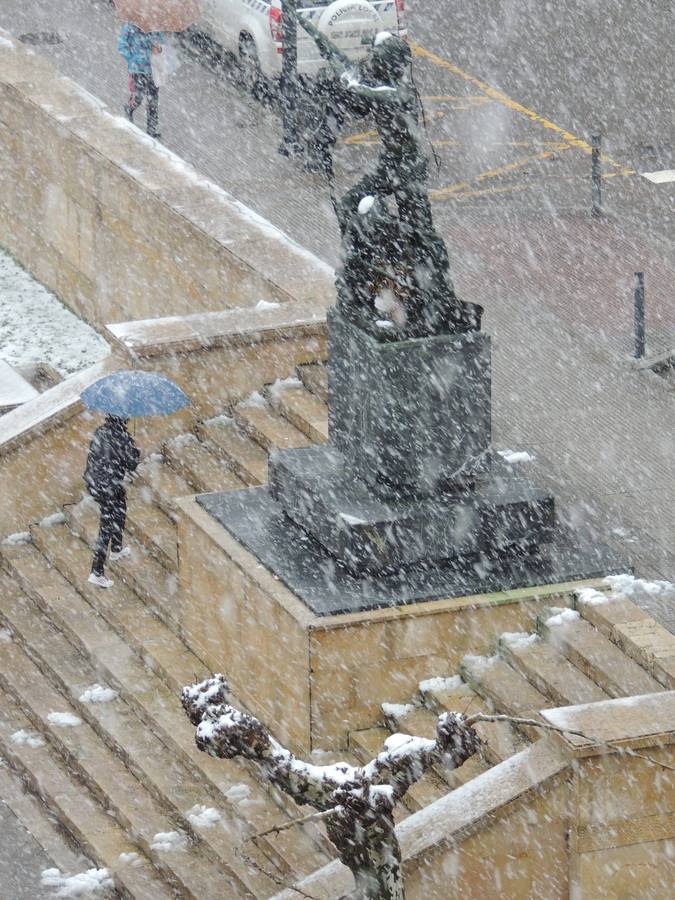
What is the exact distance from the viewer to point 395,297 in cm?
1158

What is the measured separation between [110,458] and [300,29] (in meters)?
11.4

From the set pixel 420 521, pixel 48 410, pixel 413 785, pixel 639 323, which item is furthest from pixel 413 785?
pixel 639 323

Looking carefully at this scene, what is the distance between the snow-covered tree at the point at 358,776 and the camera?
8.66 m

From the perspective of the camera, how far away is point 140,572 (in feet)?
45.7

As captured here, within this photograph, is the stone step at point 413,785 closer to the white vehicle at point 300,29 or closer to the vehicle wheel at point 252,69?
the white vehicle at point 300,29

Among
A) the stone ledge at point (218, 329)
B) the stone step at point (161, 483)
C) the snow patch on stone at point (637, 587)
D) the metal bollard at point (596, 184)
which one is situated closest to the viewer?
the snow patch on stone at point (637, 587)

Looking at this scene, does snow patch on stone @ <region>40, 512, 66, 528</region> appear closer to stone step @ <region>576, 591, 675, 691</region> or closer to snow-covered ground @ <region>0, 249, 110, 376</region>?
snow-covered ground @ <region>0, 249, 110, 376</region>

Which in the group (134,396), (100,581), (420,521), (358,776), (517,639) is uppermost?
(358,776)

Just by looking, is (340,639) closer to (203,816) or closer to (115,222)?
(203,816)

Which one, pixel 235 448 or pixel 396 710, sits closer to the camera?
pixel 396 710

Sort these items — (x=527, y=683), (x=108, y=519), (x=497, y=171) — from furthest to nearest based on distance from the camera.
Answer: (x=497, y=171), (x=108, y=519), (x=527, y=683)

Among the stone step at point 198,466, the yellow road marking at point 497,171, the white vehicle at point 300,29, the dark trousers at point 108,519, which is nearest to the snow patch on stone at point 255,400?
the stone step at point 198,466

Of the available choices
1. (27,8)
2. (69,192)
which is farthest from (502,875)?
(27,8)

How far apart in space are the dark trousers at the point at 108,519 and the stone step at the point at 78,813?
1131 millimetres
